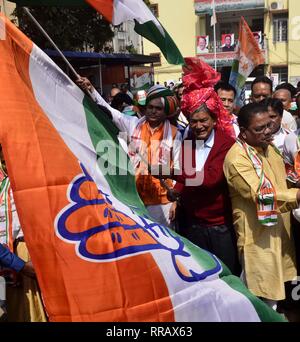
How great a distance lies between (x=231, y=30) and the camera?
30.9 meters

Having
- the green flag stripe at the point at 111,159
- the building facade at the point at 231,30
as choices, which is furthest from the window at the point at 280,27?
the green flag stripe at the point at 111,159

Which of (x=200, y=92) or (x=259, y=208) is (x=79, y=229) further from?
(x=200, y=92)

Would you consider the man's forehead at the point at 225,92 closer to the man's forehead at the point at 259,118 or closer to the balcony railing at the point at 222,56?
the man's forehead at the point at 259,118

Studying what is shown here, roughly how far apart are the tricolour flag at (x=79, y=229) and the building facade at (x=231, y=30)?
2608 centimetres

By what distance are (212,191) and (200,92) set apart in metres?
0.64

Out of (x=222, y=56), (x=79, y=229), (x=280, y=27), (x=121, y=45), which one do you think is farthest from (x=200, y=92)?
(x=280, y=27)

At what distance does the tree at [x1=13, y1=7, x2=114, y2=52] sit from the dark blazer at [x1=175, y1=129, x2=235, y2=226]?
6.76 metres

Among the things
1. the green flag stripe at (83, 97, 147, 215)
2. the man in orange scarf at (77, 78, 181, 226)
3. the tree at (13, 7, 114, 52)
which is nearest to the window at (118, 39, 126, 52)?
the tree at (13, 7, 114, 52)

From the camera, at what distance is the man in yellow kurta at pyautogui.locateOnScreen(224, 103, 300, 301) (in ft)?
8.40

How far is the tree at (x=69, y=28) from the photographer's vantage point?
30.4 feet

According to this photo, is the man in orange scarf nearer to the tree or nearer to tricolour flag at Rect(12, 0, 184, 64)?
tricolour flag at Rect(12, 0, 184, 64)

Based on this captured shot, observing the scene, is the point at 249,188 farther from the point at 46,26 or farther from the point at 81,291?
the point at 46,26

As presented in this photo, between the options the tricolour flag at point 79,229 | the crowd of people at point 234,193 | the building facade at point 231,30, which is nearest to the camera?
the tricolour flag at point 79,229
